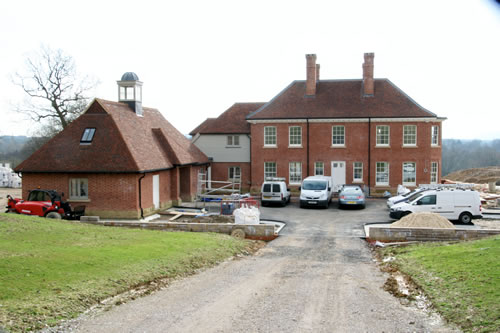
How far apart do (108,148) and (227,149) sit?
14.8 m

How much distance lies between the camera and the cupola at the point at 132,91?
3225 cm

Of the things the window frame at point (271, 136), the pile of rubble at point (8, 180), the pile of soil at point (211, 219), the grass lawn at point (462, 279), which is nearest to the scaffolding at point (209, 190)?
the pile of soil at point (211, 219)

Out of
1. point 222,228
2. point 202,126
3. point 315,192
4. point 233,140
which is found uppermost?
point 202,126

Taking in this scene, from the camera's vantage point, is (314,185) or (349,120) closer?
(314,185)

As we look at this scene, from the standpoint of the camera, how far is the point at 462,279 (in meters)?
10.7

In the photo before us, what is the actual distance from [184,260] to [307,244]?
6922 mm

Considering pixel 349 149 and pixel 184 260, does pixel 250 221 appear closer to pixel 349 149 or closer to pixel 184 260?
pixel 184 260

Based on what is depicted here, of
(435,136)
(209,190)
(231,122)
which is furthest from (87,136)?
(435,136)

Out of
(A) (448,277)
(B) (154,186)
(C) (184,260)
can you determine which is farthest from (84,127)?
(A) (448,277)

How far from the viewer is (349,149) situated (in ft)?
124

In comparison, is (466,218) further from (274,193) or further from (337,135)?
(337,135)

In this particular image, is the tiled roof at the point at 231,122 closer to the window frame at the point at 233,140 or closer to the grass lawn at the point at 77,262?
the window frame at the point at 233,140

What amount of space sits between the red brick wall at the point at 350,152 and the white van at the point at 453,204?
1291 cm

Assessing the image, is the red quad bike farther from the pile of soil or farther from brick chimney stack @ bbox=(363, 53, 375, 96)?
brick chimney stack @ bbox=(363, 53, 375, 96)
